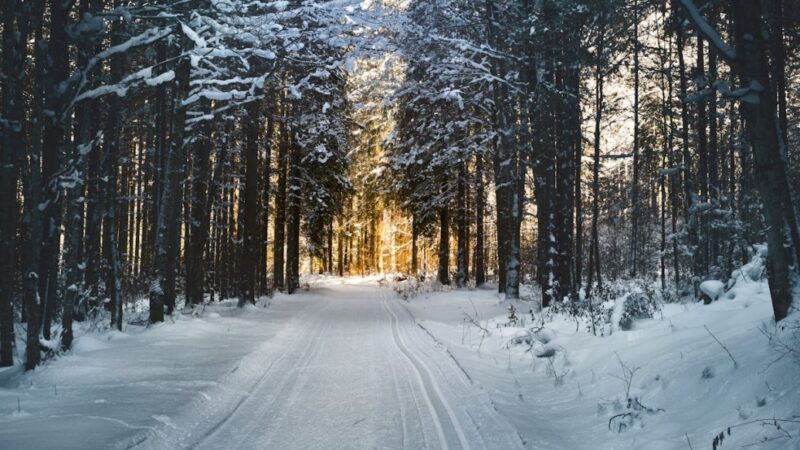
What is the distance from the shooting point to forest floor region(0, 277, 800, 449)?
4832 millimetres

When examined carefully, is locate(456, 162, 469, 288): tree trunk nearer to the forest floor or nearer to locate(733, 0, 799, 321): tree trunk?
the forest floor

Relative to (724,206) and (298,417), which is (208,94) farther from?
(724,206)

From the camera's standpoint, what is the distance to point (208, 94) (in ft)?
38.1

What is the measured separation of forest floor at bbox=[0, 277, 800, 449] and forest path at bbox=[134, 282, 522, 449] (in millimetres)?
28

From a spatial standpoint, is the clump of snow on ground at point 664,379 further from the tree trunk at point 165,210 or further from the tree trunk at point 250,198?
the tree trunk at point 250,198

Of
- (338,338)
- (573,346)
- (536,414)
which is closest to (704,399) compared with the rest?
(536,414)

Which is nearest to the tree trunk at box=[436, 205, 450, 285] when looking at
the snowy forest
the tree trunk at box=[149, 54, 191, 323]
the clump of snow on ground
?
the snowy forest

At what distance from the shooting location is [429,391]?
274 inches

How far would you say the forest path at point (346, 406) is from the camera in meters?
5.13

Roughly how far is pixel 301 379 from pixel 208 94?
277 inches

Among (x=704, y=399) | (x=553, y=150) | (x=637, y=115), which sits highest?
(x=637, y=115)

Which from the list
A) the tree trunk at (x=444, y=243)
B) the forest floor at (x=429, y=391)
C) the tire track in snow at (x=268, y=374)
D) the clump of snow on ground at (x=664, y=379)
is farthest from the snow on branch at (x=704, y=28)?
the tree trunk at (x=444, y=243)

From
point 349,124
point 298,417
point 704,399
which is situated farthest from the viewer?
point 349,124

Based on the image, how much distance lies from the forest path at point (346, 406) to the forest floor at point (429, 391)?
0.03 m
